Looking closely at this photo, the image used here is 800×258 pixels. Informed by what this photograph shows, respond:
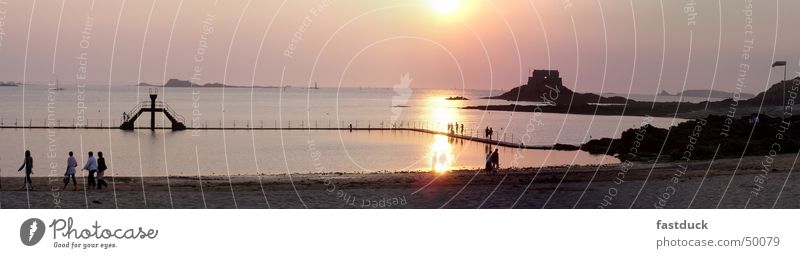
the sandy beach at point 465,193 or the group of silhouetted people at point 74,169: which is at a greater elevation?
the group of silhouetted people at point 74,169

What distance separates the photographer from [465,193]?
29.1m

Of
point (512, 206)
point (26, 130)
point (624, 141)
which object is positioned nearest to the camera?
point (512, 206)

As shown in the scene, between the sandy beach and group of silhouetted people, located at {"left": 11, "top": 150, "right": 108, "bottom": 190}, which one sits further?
group of silhouetted people, located at {"left": 11, "top": 150, "right": 108, "bottom": 190}

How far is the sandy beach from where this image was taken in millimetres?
25562

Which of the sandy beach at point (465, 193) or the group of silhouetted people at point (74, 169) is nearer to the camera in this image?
the sandy beach at point (465, 193)

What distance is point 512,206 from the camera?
25.4 m

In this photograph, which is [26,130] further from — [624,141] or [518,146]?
[624,141]

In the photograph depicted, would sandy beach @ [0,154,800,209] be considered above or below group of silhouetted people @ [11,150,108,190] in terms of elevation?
below

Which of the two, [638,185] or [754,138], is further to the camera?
[754,138]

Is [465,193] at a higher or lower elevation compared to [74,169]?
lower

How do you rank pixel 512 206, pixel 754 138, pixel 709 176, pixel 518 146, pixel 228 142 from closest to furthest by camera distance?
1. pixel 512 206
2. pixel 709 176
3. pixel 754 138
4. pixel 518 146
5. pixel 228 142

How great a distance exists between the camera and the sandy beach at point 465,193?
2556 cm

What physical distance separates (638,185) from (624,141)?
39.8m

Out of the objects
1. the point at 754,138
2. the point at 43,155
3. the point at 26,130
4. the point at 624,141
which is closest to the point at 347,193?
the point at 754,138
